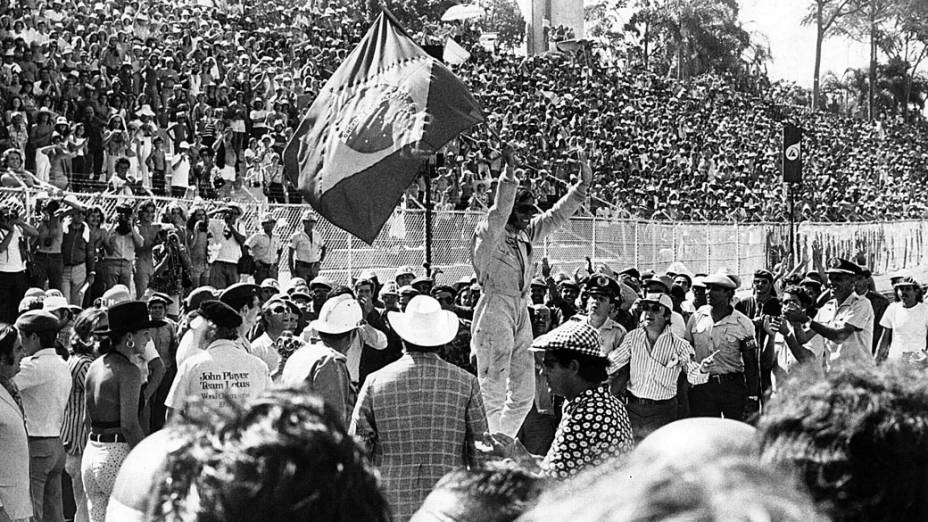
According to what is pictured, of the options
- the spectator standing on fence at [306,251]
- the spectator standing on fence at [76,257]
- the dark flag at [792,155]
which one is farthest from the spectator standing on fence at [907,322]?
the dark flag at [792,155]

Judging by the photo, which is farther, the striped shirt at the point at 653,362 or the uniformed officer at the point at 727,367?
the uniformed officer at the point at 727,367

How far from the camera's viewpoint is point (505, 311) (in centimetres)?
803

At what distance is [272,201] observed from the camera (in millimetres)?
16984

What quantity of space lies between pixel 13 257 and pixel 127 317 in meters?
6.55

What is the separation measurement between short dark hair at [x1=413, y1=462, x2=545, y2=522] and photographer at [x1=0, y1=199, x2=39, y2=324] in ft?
33.7

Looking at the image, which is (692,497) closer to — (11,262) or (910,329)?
(910,329)

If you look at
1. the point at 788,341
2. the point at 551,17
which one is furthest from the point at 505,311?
the point at 551,17

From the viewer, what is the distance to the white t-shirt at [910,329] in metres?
10.3

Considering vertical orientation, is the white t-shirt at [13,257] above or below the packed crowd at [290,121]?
below

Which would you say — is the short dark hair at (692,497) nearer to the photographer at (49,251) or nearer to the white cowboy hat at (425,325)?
the white cowboy hat at (425,325)

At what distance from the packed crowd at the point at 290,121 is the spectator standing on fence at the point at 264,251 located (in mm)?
1404

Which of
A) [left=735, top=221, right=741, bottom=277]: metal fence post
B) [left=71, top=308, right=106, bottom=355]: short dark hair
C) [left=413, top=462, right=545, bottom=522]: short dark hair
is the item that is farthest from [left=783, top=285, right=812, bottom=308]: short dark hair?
[left=735, top=221, right=741, bottom=277]: metal fence post

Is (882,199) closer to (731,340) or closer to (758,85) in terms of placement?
(758,85)

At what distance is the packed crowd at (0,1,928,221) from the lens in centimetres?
1634
